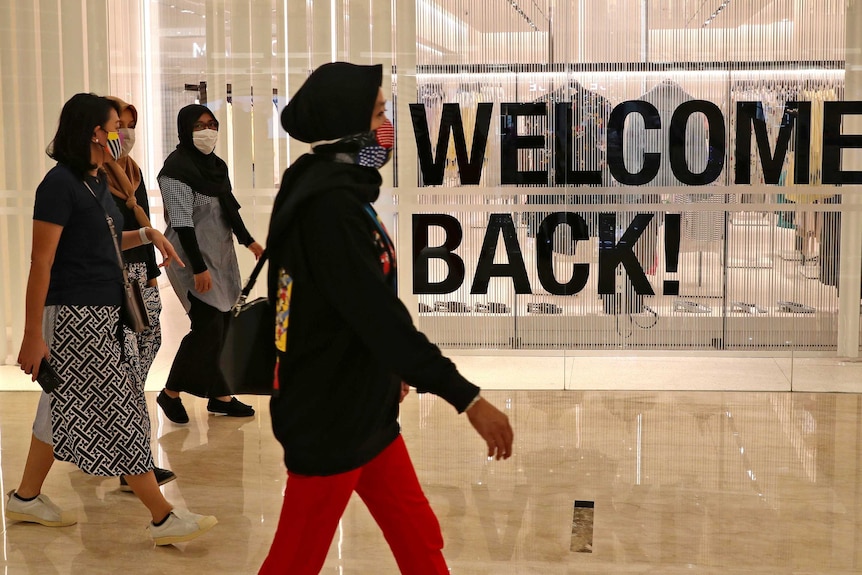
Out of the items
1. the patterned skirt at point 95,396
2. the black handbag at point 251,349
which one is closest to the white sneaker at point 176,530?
the patterned skirt at point 95,396

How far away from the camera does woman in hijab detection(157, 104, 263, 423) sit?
174 inches

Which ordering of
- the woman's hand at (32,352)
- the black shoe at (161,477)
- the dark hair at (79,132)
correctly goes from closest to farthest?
1. the woman's hand at (32,352)
2. the dark hair at (79,132)
3. the black shoe at (161,477)

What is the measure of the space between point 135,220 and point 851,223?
146 inches

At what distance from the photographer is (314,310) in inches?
76.0

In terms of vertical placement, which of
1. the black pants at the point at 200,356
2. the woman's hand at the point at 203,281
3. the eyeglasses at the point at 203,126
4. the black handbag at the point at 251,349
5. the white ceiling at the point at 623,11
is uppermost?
the white ceiling at the point at 623,11

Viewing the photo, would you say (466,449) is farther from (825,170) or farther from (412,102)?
(825,170)

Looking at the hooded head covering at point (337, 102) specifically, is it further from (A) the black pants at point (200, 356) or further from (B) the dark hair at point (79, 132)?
(A) the black pants at point (200, 356)

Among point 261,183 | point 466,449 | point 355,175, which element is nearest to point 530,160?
point 261,183

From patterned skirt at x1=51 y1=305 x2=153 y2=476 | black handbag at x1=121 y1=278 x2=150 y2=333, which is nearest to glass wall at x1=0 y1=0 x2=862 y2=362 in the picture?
black handbag at x1=121 y1=278 x2=150 y2=333

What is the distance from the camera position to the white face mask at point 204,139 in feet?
14.6

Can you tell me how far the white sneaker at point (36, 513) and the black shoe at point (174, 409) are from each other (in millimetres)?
Result: 1288

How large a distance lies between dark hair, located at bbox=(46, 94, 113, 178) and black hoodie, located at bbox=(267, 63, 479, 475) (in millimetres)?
1325

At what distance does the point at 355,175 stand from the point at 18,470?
284 centimetres

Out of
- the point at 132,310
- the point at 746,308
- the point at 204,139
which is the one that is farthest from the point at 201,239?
the point at 746,308
